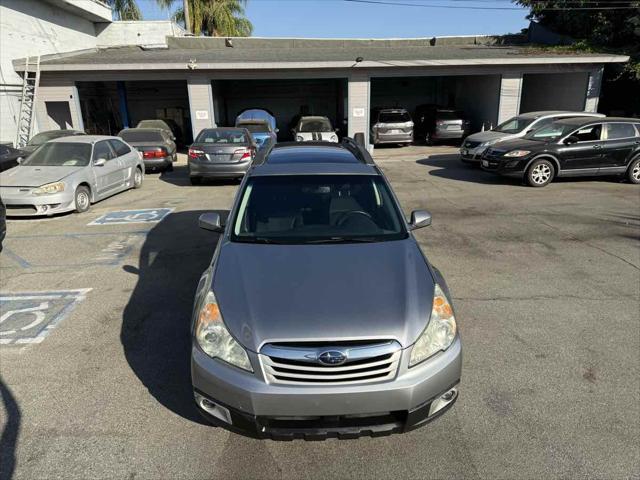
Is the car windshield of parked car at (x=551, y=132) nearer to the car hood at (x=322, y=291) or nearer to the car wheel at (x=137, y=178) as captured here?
the car hood at (x=322, y=291)

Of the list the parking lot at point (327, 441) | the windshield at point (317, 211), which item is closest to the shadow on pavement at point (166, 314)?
the parking lot at point (327, 441)

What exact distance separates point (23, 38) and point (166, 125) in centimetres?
644

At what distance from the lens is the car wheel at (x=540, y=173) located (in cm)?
1124

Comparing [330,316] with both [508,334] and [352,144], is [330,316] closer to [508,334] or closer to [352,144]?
[508,334]

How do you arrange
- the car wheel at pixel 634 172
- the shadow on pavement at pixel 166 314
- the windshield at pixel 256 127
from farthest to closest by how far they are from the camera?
the windshield at pixel 256 127, the car wheel at pixel 634 172, the shadow on pavement at pixel 166 314

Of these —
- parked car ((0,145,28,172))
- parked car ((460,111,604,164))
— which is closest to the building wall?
parked car ((0,145,28,172))

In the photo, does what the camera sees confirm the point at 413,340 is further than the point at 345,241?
No

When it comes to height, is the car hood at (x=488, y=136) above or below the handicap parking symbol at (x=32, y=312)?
above

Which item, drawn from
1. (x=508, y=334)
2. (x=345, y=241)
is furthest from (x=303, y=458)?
(x=508, y=334)

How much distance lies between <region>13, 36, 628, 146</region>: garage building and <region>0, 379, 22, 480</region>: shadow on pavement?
1590 centimetres

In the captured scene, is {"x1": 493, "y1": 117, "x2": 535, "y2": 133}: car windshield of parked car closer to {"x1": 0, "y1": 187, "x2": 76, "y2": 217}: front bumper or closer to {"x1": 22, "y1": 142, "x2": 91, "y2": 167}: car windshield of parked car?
{"x1": 22, "y1": 142, "x2": 91, "y2": 167}: car windshield of parked car

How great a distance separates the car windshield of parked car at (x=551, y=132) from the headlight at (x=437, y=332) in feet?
34.2

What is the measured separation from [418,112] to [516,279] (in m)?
21.3

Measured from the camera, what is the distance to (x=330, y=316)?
258 cm
